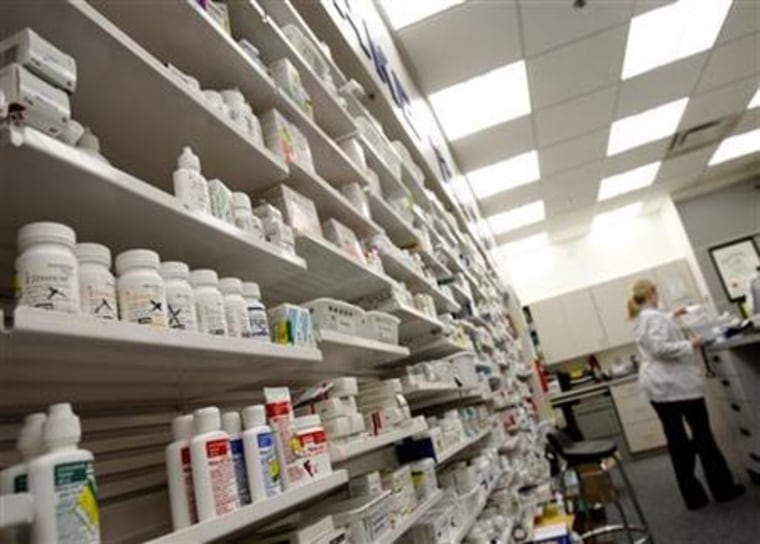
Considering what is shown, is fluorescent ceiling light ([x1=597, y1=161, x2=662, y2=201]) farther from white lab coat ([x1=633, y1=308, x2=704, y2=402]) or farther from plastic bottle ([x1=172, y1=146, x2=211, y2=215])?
plastic bottle ([x1=172, y1=146, x2=211, y2=215])

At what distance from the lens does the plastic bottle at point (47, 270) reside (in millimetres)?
613

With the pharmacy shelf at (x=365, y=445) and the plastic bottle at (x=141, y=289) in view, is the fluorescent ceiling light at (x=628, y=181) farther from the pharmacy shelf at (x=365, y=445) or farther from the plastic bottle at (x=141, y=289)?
the plastic bottle at (x=141, y=289)

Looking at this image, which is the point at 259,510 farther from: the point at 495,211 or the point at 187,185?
the point at 495,211

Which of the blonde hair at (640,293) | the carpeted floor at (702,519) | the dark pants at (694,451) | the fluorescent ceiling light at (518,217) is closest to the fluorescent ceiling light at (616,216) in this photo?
the fluorescent ceiling light at (518,217)

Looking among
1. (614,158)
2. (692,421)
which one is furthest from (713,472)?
(614,158)

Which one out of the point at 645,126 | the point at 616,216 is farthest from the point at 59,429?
the point at 616,216

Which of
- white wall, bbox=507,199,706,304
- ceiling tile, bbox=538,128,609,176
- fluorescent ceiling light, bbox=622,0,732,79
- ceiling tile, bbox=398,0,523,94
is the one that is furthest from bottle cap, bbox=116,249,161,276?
white wall, bbox=507,199,706,304

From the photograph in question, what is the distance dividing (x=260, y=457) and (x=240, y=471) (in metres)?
0.04

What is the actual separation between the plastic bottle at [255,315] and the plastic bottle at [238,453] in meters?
0.15

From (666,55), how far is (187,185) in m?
4.89

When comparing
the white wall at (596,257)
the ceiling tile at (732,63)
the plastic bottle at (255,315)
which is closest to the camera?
the plastic bottle at (255,315)

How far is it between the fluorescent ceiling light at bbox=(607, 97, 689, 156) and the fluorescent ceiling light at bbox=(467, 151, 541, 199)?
0.85 m

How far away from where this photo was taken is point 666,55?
4.63 metres

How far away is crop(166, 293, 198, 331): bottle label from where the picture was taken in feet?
Result: 2.61
